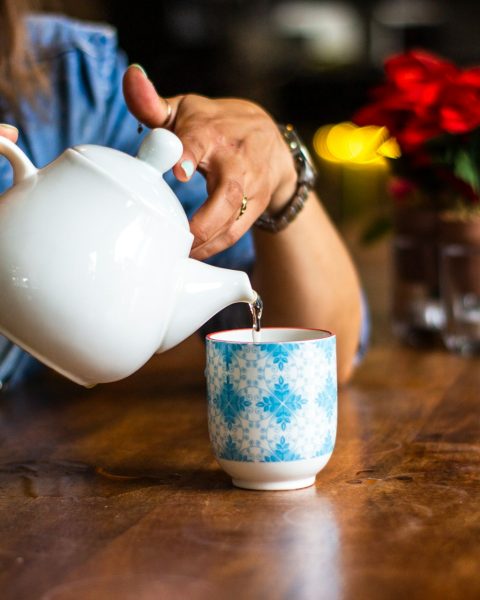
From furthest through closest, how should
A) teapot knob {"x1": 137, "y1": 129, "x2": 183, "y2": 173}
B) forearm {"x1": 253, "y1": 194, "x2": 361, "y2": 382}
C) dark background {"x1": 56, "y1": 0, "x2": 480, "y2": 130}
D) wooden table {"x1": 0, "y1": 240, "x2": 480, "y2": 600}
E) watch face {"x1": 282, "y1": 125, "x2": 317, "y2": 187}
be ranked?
dark background {"x1": 56, "y1": 0, "x2": 480, "y2": 130} < forearm {"x1": 253, "y1": 194, "x2": 361, "y2": 382} < watch face {"x1": 282, "y1": 125, "x2": 317, "y2": 187} < teapot knob {"x1": 137, "y1": 129, "x2": 183, "y2": 173} < wooden table {"x1": 0, "y1": 240, "x2": 480, "y2": 600}

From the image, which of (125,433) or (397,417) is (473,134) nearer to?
(397,417)

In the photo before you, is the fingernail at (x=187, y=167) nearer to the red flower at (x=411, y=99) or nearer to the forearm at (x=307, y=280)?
the forearm at (x=307, y=280)

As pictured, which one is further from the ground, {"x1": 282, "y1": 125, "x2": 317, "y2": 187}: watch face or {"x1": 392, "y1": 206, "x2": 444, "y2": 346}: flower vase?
{"x1": 282, "y1": 125, "x2": 317, "y2": 187}: watch face

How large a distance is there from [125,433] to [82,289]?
334 mm

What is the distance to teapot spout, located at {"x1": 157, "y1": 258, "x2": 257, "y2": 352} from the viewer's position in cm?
68

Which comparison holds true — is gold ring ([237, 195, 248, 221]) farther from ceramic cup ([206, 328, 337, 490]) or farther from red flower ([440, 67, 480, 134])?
red flower ([440, 67, 480, 134])

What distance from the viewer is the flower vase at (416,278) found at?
1.48m

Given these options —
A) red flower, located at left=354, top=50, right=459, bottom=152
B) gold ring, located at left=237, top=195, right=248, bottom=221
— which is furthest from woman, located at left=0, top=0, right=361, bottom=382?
red flower, located at left=354, top=50, right=459, bottom=152

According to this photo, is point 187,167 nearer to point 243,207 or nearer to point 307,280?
point 243,207

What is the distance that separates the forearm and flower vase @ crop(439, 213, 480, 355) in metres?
0.26

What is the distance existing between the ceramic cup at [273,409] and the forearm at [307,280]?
44 centimetres

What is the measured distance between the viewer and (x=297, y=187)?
106 cm

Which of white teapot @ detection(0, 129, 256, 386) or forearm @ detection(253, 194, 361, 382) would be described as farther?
forearm @ detection(253, 194, 361, 382)

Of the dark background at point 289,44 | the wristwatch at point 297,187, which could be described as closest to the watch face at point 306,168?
the wristwatch at point 297,187
